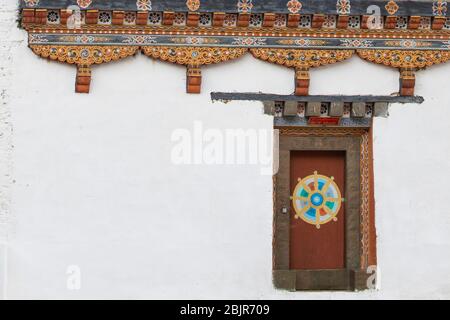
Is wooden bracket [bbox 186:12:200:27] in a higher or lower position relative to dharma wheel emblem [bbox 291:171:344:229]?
higher

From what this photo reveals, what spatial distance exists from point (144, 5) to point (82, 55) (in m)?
0.62

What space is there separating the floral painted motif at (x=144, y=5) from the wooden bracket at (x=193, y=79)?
0.56 metres

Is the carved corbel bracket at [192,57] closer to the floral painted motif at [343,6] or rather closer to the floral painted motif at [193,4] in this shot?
the floral painted motif at [193,4]

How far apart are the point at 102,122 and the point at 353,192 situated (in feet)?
6.93

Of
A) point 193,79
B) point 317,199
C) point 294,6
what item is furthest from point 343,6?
point 317,199

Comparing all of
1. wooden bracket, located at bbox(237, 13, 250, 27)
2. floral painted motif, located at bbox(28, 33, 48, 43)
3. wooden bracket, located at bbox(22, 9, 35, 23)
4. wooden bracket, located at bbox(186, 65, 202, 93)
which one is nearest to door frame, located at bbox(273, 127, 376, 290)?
wooden bracket, located at bbox(186, 65, 202, 93)

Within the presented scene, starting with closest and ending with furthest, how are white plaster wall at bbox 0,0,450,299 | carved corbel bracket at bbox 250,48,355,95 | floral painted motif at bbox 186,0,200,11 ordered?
white plaster wall at bbox 0,0,450,299 → floral painted motif at bbox 186,0,200,11 → carved corbel bracket at bbox 250,48,355,95

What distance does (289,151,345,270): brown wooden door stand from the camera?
7.36 m

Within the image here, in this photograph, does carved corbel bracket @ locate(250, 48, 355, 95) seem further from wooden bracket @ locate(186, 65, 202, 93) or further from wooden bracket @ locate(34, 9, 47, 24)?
wooden bracket @ locate(34, 9, 47, 24)

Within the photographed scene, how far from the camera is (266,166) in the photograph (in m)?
7.16

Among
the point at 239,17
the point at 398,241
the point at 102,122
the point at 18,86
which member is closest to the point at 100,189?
the point at 102,122

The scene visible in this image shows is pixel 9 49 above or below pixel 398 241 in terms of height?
above

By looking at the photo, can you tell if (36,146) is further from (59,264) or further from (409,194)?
(409,194)

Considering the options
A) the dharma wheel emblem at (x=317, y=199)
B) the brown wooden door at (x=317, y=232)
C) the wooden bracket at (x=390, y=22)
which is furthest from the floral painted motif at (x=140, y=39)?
the wooden bracket at (x=390, y=22)
